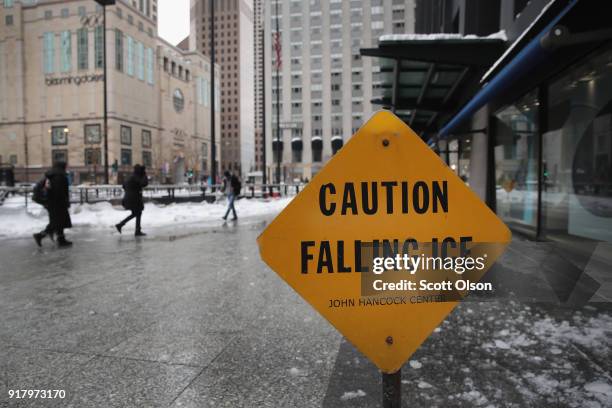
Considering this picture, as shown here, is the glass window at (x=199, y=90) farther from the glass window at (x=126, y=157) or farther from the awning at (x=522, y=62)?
the awning at (x=522, y=62)

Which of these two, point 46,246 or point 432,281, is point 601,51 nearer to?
point 432,281

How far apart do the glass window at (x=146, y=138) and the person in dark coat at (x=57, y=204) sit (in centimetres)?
7595

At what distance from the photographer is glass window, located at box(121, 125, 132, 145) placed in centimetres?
7375

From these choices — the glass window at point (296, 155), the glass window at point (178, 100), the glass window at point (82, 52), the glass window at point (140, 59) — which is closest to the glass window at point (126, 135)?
the glass window at point (140, 59)

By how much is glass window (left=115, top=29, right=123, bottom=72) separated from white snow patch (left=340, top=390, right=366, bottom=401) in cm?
7936

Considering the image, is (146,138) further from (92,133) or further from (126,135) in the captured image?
(92,133)

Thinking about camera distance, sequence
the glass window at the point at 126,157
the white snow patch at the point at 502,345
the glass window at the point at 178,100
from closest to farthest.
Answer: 1. the white snow patch at the point at 502,345
2. the glass window at the point at 126,157
3. the glass window at the point at 178,100

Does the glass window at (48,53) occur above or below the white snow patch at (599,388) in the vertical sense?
above

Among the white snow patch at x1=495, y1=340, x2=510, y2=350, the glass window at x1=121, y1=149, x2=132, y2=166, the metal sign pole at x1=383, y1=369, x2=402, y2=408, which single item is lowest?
the white snow patch at x1=495, y1=340, x2=510, y2=350

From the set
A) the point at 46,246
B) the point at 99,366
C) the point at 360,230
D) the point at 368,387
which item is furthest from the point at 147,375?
the point at 46,246

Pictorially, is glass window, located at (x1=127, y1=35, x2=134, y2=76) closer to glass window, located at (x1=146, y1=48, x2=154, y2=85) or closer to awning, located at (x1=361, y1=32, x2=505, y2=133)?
glass window, located at (x1=146, y1=48, x2=154, y2=85)

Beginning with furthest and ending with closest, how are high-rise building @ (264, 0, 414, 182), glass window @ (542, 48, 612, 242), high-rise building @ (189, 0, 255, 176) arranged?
high-rise building @ (189, 0, 255, 176) < high-rise building @ (264, 0, 414, 182) < glass window @ (542, 48, 612, 242)

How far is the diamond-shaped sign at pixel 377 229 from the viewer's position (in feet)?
6.64

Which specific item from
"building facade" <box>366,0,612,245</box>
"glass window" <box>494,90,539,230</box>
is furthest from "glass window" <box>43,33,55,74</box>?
"glass window" <box>494,90,539,230</box>
